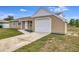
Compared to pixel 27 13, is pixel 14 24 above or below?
below

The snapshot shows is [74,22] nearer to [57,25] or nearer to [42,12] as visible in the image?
[57,25]

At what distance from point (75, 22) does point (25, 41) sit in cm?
130

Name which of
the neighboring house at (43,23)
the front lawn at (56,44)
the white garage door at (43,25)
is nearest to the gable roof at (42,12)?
the neighboring house at (43,23)

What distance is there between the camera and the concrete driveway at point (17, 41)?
324cm

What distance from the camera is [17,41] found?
11.0 ft

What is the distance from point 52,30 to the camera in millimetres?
3471

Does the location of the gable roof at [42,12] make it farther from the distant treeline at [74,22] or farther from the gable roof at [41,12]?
the distant treeline at [74,22]

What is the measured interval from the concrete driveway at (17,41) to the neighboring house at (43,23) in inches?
6.5

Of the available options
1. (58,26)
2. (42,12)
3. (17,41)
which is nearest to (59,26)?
(58,26)

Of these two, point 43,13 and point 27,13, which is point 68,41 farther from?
point 27,13

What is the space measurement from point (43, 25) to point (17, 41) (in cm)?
76
